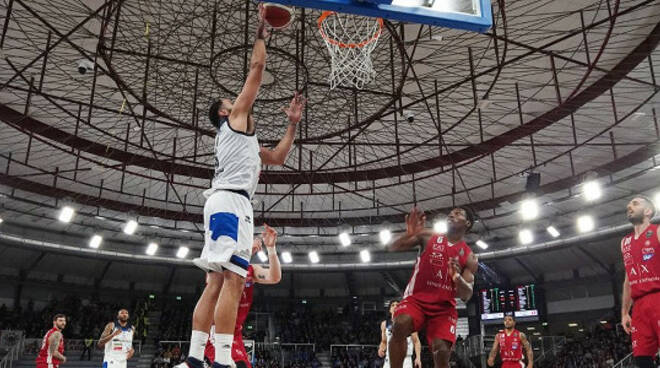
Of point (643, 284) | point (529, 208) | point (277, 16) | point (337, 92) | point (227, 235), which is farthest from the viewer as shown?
point (529, 208)

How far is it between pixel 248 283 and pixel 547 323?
33.0 meters

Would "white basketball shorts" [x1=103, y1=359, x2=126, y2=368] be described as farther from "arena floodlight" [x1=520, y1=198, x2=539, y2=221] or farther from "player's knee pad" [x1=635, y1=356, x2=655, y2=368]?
"arena floodlight" [x1=520, y1=198, x2=539, y2=221]

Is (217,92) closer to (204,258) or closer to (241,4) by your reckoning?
(241,4)

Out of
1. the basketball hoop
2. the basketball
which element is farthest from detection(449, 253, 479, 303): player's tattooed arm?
the basketball hoop

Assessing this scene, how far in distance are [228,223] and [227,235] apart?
11 centimetres

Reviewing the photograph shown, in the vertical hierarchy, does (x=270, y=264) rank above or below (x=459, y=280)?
above

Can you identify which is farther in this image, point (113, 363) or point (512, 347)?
point (113, 363)

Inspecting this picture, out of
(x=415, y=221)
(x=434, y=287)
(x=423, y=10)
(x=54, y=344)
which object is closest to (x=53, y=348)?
(x=54, y=344)

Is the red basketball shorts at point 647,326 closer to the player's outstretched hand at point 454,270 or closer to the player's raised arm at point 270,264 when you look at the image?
the player's outstretched hand at point 454,270

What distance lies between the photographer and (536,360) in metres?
31.1

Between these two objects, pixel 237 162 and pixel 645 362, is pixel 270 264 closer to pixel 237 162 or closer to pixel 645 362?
pixel 237 162

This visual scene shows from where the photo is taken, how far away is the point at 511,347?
48.9 feet

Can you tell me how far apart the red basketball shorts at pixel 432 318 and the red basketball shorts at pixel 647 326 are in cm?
239

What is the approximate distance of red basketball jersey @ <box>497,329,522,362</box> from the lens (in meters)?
14.8
